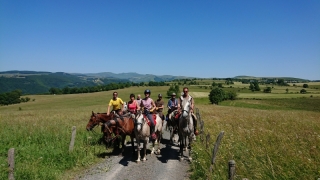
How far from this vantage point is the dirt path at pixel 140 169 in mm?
8187

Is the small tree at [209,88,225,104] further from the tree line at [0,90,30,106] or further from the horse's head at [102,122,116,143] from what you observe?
the tree line at [0,90,30,106]

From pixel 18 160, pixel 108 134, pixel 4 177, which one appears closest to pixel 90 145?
pixel 108 134

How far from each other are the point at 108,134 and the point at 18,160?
355cm


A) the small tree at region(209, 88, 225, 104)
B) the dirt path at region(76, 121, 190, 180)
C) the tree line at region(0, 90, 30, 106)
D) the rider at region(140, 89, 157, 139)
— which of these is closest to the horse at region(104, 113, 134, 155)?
the rider at region(140, 89, 157, 139)

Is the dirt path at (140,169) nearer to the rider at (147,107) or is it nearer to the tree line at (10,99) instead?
the rider at (147,107)

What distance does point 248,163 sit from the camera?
7.06 metres

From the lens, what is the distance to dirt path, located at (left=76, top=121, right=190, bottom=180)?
26.9 ft

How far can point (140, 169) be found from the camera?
29.3ft

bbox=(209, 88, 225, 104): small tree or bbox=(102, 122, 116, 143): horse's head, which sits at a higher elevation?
bbox=(102, 122, 116, 143): horse's head

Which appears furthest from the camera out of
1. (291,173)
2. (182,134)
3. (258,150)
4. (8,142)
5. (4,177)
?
(8,142)

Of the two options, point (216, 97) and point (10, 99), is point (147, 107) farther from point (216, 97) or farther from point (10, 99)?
point (10, 99)

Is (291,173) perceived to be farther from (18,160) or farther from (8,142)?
(8,142)

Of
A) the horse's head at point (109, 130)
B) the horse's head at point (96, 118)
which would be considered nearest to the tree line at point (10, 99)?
the horse's head at point (96, 118)

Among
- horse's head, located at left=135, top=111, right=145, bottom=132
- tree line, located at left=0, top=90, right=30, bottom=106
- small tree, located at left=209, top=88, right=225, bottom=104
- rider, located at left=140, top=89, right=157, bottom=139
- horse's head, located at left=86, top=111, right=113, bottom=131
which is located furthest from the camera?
tree line, located at left=0, top=90, right=30, bottom=106
